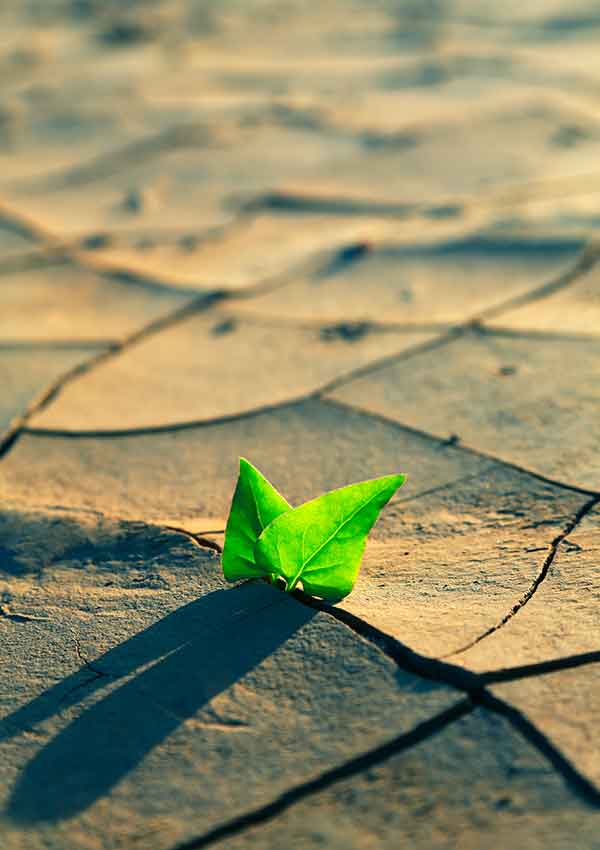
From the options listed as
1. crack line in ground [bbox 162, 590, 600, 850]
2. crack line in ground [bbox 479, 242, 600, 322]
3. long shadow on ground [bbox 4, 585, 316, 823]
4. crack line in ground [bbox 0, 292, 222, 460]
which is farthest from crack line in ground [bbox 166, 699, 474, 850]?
crack line in ground [bbox 479, 242, 600, 322]

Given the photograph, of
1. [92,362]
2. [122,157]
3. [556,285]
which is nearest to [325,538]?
[92,362]

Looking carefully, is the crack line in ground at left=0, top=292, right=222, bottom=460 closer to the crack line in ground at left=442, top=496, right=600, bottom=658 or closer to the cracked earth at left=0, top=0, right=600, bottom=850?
the cracked earth at left=0, top=0, right=600, bottom=850

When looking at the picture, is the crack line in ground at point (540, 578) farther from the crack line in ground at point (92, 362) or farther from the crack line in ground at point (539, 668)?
the crack line in ground at point (92, 362)

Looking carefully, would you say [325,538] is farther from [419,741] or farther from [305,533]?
[419,741]

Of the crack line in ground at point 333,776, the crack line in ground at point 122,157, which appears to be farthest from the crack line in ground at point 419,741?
the crack line in ground at point 122,157

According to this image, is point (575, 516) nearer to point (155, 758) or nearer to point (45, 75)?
point (155, 758)

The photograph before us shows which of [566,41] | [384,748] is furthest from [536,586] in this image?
[566,41]
